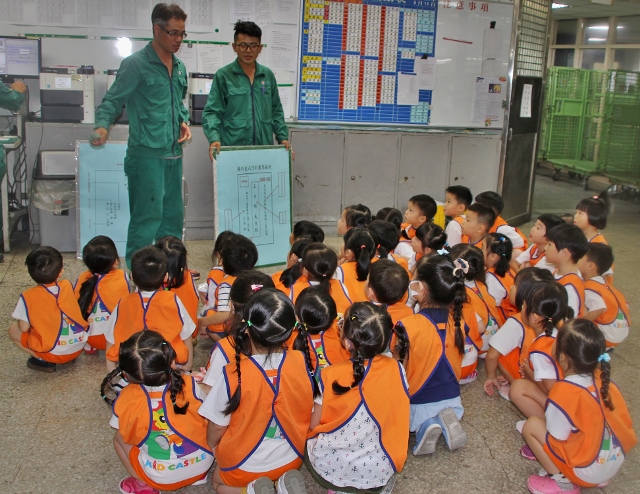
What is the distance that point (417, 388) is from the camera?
8.50 ft

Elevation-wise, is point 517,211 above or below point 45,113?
below

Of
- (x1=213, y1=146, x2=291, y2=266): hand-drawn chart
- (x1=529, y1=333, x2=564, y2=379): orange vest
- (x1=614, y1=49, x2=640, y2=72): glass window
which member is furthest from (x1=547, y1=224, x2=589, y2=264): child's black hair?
(x1=614, y1=49, x2=640, y2=72): glass window

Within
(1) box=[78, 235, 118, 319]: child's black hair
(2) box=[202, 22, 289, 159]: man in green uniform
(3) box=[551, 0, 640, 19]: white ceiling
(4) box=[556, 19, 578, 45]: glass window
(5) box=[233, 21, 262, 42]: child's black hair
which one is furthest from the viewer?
(4) box=[556, 19, 578, 45]: glass window

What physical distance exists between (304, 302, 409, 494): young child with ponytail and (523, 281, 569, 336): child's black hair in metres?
0.80

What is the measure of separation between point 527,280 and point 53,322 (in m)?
2.18

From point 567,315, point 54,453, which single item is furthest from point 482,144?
point 54,453

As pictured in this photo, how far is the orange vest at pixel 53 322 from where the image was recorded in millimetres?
2988

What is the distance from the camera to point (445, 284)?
2.54 metres

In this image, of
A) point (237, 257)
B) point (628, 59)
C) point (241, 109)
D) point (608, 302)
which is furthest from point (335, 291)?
point (628, 59)

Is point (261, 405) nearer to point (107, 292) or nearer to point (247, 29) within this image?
point (107, 292)

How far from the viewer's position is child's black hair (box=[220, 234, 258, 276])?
3209mm

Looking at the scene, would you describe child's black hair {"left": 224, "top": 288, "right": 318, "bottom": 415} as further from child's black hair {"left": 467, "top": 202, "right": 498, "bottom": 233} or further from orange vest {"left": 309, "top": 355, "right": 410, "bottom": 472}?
child's black hair {"left": 467, "top": 202, "right": 498, "bottom": 233}

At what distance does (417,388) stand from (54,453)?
1414mm

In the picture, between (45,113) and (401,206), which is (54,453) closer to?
(45,113)
